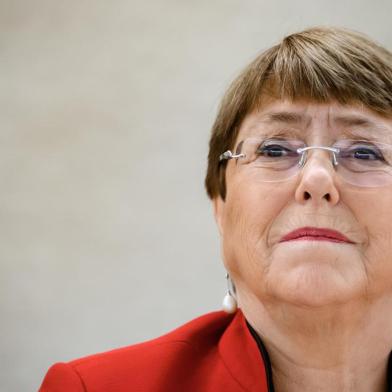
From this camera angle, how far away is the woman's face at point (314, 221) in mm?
1333

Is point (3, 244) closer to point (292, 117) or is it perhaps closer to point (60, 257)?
Result: point (60, 257)

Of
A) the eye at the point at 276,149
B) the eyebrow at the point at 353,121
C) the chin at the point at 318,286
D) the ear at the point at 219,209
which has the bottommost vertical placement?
the chin at the point at 318,286

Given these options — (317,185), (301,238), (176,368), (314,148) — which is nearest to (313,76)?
(314,148)

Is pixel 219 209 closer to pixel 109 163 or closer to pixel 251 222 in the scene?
pixel 251 222

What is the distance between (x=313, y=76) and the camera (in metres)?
1.47

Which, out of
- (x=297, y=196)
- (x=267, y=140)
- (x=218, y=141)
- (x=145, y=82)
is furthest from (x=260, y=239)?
(x=145, y=82)

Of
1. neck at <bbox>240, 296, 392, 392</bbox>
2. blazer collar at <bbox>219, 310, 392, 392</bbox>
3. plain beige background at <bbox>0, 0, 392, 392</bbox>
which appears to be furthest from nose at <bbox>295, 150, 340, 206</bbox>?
plain beige background at <bbox>0, 0, 392, 392</bbox>

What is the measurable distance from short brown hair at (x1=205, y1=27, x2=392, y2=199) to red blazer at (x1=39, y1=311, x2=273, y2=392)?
382 millimetres

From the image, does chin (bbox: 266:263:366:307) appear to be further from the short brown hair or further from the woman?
the short brown hair

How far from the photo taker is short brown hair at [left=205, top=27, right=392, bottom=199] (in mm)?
1474

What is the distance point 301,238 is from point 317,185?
0.37ft

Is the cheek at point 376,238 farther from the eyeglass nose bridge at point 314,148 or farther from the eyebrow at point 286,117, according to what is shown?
the eyebrow at point 286,117

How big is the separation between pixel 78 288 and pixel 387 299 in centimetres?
128

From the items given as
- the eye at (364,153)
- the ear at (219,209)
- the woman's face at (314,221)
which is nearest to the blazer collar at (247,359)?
the woman's face at (314,221)
